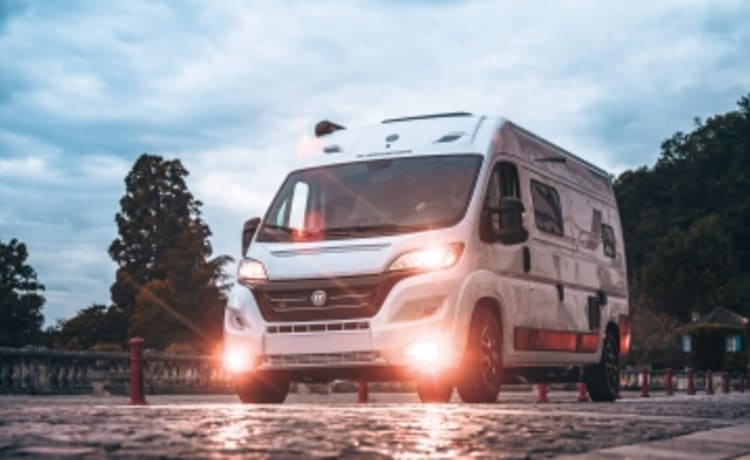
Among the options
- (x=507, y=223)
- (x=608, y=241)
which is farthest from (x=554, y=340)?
(x=608, y=241)

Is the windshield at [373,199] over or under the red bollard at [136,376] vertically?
Result: over

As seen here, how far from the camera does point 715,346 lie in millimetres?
86500

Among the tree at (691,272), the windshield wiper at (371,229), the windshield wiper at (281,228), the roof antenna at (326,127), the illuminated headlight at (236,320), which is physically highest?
the tree at (691,272)

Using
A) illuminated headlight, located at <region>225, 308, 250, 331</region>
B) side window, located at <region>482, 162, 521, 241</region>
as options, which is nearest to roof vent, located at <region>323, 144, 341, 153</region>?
Result: side window, located at <region>482, 162, 521, 241</region>

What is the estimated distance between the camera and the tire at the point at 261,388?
41.8 feet

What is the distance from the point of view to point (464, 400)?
12398 millimetres

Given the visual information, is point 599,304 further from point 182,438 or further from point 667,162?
point 667,162

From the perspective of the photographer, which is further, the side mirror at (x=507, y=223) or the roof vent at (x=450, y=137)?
the roof vent at (x=450, y=137)

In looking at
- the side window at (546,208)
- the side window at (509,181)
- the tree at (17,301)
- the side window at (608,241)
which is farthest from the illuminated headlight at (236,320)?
the tree at (17,301)

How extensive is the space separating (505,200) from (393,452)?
7.66m

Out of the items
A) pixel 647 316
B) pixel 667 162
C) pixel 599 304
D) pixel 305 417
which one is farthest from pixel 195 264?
pixel 305 417

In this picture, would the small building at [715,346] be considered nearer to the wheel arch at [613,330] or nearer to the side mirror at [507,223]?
the wheel arch at [613,330]

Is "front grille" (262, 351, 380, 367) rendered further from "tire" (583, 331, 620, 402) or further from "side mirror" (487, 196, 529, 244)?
"tire" (583, 331, 620, 402)

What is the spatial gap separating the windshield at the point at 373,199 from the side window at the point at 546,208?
1.45 m
